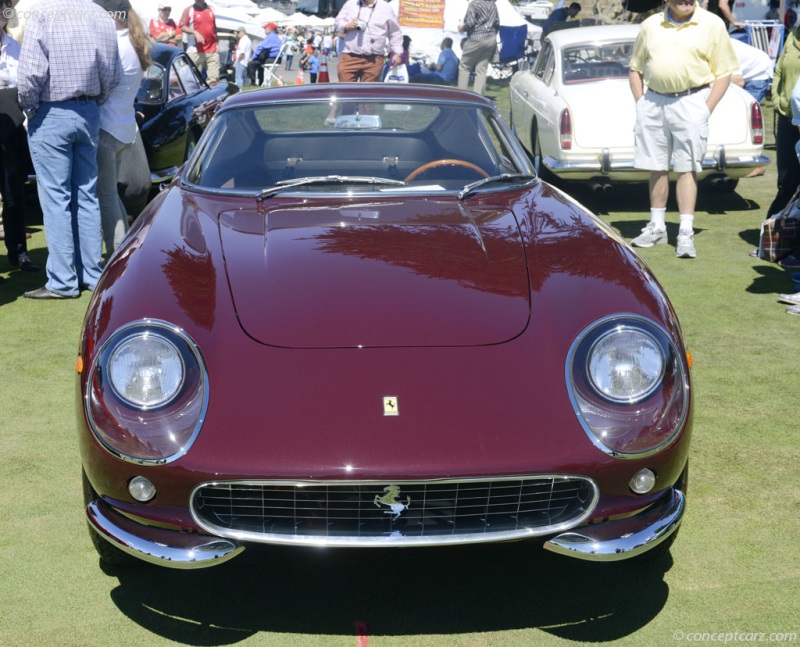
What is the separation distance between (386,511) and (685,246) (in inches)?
207

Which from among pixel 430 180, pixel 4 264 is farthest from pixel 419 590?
pixel 4 264

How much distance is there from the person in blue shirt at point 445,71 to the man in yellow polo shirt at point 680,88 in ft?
55.5

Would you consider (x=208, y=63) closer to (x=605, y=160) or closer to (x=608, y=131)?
(x=608, y=131)

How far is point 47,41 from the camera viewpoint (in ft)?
19.0

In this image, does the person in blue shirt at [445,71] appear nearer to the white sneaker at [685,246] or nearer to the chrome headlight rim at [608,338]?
the white sneaker at [685,246]

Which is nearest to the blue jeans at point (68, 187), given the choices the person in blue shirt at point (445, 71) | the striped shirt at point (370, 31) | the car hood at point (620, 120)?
the car hood at point (620, 120)

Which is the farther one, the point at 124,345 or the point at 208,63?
the point at 208,63

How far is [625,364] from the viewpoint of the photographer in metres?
2.86

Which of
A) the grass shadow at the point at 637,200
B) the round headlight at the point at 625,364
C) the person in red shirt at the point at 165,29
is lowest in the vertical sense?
the grass shadow at the point at 637,200

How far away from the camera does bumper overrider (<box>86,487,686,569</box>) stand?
2658 millimetres

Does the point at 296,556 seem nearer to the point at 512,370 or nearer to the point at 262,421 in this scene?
the point at 262,421

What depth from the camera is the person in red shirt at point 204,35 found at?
17.9 m

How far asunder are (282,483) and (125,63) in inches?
184

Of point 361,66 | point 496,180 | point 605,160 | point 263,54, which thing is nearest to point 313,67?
point 263,54
